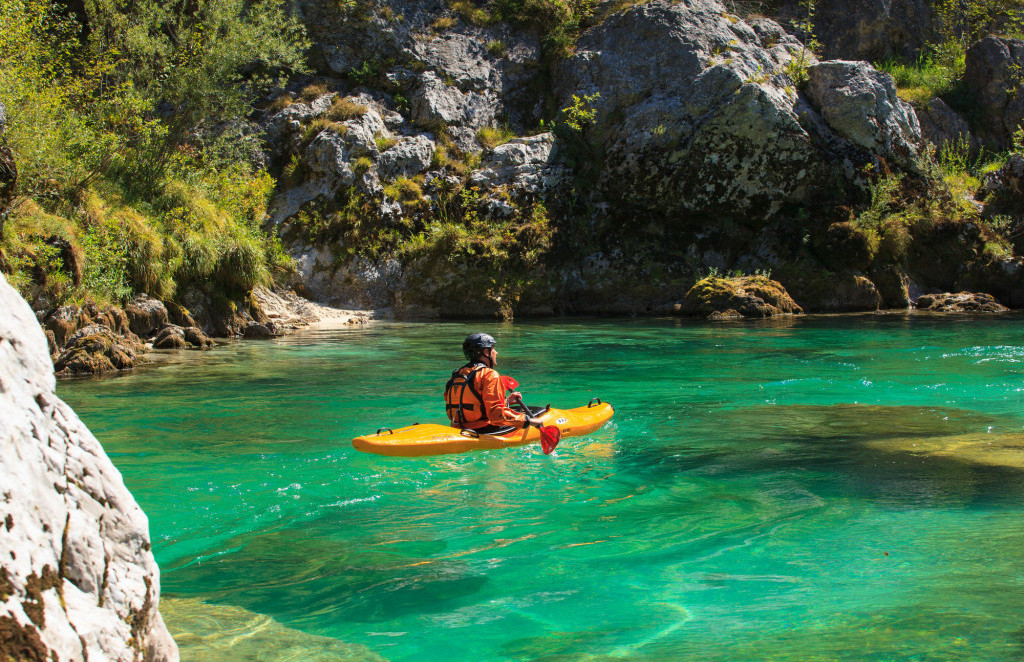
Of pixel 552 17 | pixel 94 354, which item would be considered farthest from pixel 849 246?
pixel 94 354

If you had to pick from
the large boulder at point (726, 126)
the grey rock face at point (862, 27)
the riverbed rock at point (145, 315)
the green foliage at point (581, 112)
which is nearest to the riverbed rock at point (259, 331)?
the riverbed rock at point (145, 315)

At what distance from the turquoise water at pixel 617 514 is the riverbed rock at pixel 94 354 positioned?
720 mm

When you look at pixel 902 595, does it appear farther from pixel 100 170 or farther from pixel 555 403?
pixel 100 170

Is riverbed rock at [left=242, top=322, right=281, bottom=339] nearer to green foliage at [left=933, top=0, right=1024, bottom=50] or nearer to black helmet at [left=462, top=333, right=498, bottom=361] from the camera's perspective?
black helmet at [left=462, top=333, right=498, bottom=361]

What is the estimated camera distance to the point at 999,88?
944 inches

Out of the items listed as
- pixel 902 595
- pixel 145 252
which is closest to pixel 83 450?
pixel 902 595

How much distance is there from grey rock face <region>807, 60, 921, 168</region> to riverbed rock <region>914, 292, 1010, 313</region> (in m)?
4.03

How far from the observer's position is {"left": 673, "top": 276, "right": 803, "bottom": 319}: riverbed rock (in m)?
17.9

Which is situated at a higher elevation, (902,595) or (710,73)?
(710,73)

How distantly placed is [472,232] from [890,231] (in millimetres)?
10476

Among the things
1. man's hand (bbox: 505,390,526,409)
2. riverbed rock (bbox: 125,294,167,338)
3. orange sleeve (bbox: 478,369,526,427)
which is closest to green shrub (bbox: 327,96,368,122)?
riverbed rock (bbox: 125,294,167,338)

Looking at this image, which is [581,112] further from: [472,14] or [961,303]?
[961,303]

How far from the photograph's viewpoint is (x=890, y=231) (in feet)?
63.3

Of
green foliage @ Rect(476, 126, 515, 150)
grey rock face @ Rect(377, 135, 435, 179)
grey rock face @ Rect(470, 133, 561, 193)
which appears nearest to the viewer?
grey rock face @ Rect(377, 135, 435, 179)
